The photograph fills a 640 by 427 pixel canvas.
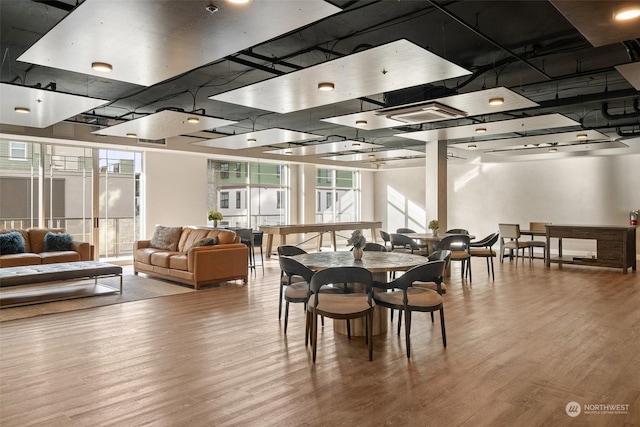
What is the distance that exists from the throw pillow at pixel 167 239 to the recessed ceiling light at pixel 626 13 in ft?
24.5

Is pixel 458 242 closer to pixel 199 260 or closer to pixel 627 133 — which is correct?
pixel 199 260

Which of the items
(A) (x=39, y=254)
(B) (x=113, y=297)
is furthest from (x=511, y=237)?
(A) (x=39, y=254)

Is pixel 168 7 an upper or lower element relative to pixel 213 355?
upper

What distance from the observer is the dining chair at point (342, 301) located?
12.3ft

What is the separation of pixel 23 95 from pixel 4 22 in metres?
1.40

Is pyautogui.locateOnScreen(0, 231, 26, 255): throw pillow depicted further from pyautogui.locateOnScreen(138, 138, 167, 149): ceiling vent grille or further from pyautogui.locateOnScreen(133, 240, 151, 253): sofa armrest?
pyautogui.locateOnScreen(138, 138, 167, 149): ceiling vent grille

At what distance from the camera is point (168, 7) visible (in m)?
3.22

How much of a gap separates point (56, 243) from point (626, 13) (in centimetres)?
886

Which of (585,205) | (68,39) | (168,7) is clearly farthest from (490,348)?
(585,205)

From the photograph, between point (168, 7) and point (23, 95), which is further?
point (23, 95)

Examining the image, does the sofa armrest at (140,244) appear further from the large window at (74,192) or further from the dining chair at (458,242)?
the dining chair at (458,242)

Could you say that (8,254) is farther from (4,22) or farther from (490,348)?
(490,348)

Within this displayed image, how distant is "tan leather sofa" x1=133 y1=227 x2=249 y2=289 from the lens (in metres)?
7.10

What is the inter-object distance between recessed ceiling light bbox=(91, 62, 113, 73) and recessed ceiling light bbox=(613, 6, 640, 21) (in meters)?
4.54
